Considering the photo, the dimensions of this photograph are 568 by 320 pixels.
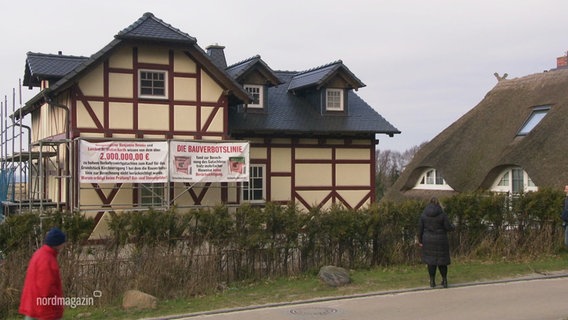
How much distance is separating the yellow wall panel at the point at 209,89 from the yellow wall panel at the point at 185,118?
21.9 inches

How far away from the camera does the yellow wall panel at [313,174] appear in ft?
77.5

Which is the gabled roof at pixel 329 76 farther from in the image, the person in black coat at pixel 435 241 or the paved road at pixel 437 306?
the paved road at pixel 437 306

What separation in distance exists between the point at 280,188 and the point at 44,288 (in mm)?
16332

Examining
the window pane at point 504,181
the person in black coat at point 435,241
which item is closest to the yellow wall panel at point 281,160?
the person in black coat at point 435,241

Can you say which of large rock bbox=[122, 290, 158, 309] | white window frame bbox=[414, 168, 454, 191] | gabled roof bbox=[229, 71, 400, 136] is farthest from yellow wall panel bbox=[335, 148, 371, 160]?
large rock bbox=[122, 290, 158, 309]

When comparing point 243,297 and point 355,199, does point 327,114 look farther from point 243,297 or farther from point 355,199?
point 243,297

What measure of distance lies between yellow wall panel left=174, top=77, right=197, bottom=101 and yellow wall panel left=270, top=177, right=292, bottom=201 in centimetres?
455

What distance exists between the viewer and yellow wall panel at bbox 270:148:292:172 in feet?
76.3

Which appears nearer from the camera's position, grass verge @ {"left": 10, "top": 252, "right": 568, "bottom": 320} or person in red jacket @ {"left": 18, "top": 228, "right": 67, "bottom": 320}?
person in red jacket @ {"left": 18, "top": 228, "right": 67, "bottom": 320}

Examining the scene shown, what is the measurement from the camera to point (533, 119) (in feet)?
104

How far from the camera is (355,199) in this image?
24.3 m

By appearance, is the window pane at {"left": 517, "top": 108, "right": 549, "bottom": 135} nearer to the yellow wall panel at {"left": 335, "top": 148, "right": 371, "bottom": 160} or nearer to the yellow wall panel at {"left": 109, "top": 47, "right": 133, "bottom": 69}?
the yellow wall panel at {"left": 335, "top": 148, "right": 371, "bottom": 160}

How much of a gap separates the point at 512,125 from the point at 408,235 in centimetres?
1943

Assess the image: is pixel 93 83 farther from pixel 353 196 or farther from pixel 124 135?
pixel 353 196
